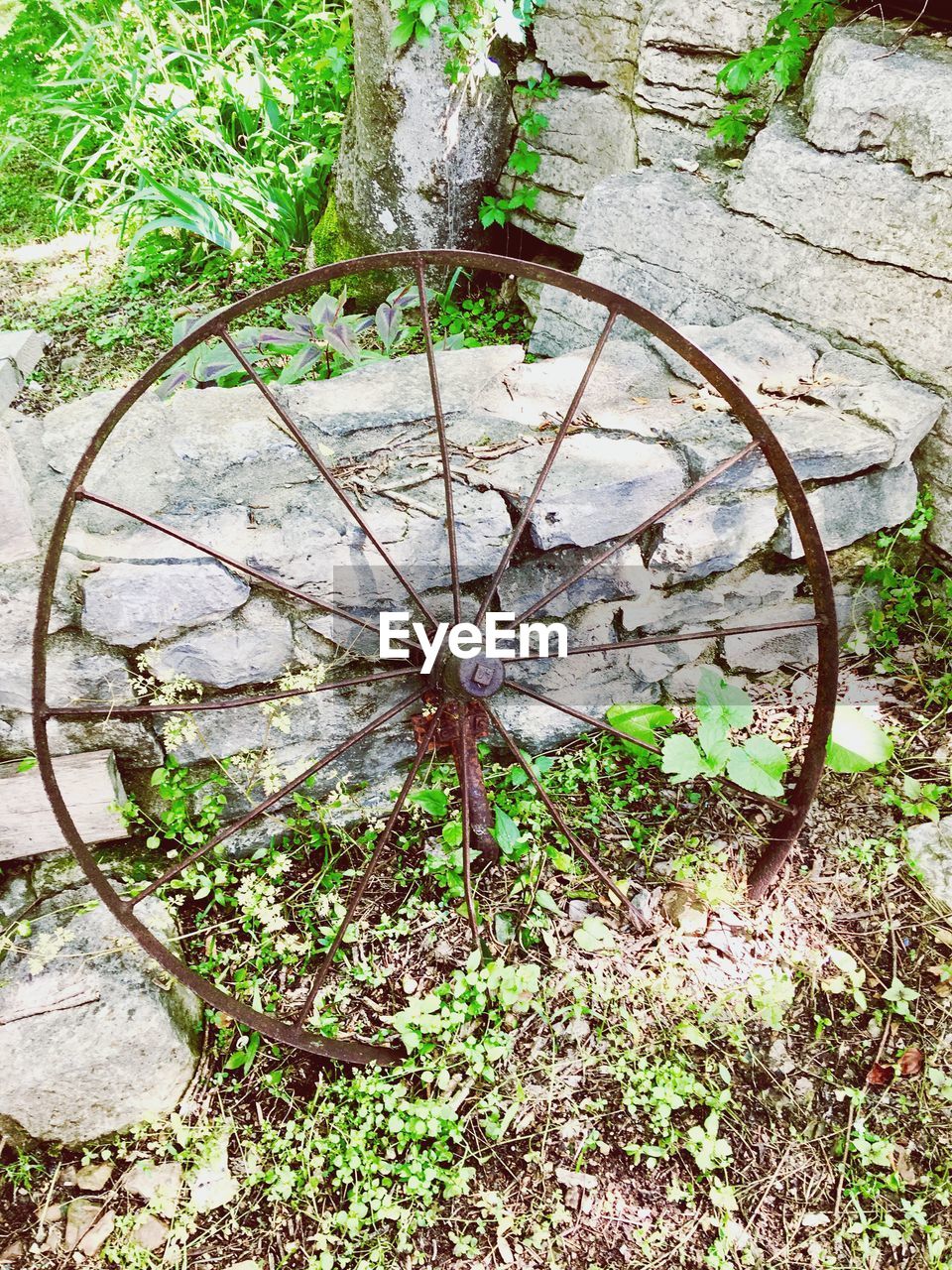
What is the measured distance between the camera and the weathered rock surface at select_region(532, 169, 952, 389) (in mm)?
2037

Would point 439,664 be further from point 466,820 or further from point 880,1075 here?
point 880,1075

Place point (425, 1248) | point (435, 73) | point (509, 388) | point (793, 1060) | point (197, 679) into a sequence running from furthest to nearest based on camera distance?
point (435, 73)
point (509, 388)
point (197, 679)
point (793, 1060)
point (425, 1248)

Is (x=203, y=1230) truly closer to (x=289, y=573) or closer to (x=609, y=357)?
(x=289, y=573)

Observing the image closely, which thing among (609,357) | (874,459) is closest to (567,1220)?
(874,459)

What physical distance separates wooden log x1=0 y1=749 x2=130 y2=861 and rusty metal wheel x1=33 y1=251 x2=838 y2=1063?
110 millimetres

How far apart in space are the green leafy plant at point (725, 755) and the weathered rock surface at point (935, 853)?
1.18 ft

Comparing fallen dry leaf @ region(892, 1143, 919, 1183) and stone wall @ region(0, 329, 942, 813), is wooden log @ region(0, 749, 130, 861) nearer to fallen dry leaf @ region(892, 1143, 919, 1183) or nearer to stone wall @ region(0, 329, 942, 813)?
stone wall @ region(0, 329, 942, 813)

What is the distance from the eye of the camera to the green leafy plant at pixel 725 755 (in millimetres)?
1867

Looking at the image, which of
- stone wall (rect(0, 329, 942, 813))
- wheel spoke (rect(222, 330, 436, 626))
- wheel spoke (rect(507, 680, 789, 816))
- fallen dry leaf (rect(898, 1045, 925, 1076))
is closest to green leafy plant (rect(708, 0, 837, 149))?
stone wall (rect(0, 329, 942, 813))

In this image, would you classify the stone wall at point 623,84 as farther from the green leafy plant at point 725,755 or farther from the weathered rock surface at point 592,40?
the green leafy plant at point 725,755

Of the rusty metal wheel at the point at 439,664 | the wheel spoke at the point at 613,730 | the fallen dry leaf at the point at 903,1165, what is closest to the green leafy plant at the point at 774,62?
the rusty metal wheel at the point at 439,664

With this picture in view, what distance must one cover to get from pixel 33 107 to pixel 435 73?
9.66 ft

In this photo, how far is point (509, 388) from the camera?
2.14m

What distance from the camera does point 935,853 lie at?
1.92 meters
